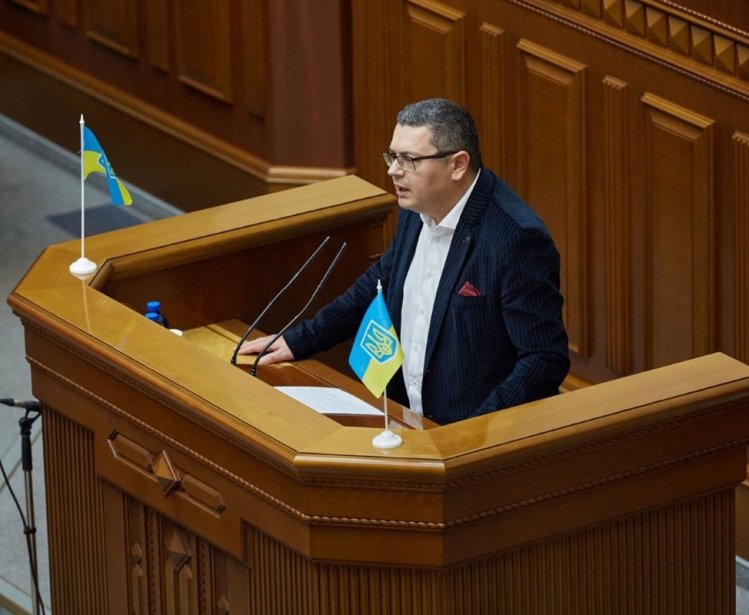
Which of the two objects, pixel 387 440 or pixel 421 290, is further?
pixel 421 290

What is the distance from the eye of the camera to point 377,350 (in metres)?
3.63

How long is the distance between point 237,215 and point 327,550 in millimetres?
1578

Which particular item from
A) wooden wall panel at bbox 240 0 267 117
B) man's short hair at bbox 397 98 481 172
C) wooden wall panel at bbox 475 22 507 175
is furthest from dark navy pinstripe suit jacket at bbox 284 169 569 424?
wooden wall panel at bbox 240 0 267 117

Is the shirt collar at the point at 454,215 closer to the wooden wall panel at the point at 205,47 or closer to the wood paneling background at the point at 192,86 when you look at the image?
the wood paneling background at the point at 192,86

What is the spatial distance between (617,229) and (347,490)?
89.2 inches

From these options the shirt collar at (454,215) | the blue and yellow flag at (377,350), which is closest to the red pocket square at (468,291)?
the shirt collar at (454,215)

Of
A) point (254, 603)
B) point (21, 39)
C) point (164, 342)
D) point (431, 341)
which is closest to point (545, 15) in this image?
point (431, 341)

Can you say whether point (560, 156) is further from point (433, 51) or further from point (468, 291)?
point (468, 291)

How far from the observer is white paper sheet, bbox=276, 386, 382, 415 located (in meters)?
4.21

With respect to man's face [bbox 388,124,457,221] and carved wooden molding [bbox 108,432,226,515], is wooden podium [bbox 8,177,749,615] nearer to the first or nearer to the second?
carved wooden molding [bbox 108,432,226,515]

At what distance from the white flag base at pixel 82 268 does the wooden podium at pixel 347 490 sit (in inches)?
1.3

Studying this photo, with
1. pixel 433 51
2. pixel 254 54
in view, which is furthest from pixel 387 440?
pixel 254 54

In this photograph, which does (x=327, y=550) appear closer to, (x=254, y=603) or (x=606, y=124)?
(x=254, y=603)

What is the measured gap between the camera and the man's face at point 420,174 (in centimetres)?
419
